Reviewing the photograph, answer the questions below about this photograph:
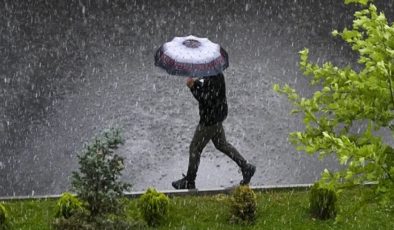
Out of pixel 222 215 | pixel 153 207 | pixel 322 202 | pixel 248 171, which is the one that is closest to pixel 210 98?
pixel 248 171

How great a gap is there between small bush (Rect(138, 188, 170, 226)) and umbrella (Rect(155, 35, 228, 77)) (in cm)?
195

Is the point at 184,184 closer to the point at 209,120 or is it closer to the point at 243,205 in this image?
the point at 209,120

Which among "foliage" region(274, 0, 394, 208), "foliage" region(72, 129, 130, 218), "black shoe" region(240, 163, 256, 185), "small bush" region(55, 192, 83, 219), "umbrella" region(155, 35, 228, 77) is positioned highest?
"foliage" region(274, 0, 394, 208)

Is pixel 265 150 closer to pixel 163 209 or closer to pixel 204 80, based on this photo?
pixel 204 80

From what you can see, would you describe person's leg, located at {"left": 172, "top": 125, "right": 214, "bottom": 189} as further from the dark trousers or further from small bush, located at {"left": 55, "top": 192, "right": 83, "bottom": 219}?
small bush, located at {"left": 55, "top": 192, "right": 83, "bottom": 219}

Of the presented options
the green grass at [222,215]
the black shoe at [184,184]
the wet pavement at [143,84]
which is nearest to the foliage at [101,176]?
the green grass at [222,215]

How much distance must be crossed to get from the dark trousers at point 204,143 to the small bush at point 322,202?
1.68 metres

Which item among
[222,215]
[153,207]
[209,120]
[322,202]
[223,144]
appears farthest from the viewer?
A: [223,144]

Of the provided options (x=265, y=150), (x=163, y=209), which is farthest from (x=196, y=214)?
(x=265, y=150)

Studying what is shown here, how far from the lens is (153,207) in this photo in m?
9.62

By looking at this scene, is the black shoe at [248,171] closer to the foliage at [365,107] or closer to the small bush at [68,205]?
the small bush at [68,205]

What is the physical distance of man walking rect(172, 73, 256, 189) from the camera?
1062cm

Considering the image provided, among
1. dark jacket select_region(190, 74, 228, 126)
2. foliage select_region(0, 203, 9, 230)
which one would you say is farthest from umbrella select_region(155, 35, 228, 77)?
foliage select_region(0, 203, 9, 230)

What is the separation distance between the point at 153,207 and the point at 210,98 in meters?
2.01
